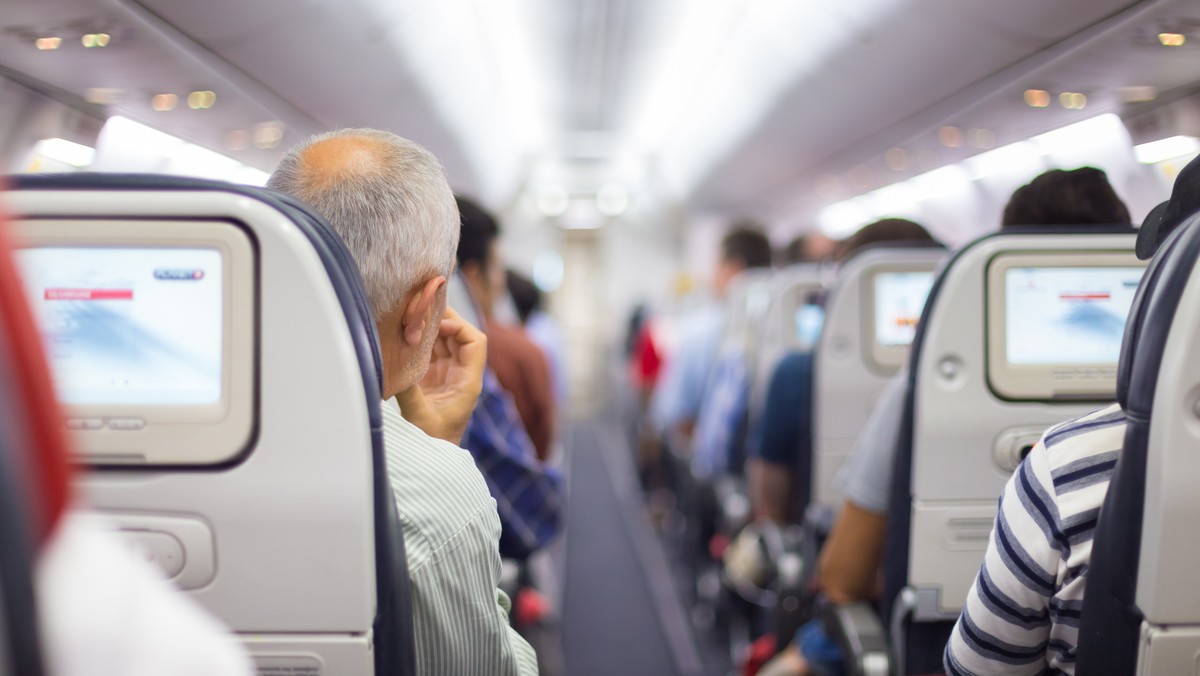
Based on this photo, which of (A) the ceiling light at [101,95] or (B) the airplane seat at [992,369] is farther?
(A) the ceiling light at [101,95]

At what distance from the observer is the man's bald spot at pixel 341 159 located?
4.86ft

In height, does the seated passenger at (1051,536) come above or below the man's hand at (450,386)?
below

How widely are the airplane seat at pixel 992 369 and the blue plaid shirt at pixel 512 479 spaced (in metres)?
1.01

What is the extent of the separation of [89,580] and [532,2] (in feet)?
16.9

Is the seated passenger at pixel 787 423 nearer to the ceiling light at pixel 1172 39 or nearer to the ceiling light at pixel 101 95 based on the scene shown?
the ceiling light at pixel 1172 39

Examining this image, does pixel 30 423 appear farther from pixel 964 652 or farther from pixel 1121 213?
pixel 1121 213

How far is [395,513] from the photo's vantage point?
125cm

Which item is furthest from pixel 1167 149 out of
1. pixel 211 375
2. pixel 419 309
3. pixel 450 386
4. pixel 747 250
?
pixel 747 250

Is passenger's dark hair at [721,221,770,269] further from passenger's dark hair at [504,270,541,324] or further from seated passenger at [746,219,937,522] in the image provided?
seated passenger at [746,219,937,522]

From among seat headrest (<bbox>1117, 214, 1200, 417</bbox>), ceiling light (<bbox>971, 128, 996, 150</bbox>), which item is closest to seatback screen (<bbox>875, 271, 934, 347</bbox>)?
seat headrest (<bbox>1117, 214, 1200, 417</bbox>)

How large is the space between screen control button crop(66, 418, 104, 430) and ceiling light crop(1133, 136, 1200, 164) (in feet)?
8.78

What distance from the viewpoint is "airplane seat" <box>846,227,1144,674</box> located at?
6.14ft

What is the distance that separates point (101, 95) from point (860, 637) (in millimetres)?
2353

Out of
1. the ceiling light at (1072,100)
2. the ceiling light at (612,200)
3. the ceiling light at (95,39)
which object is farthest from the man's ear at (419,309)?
the ceiling light at (612,200)
